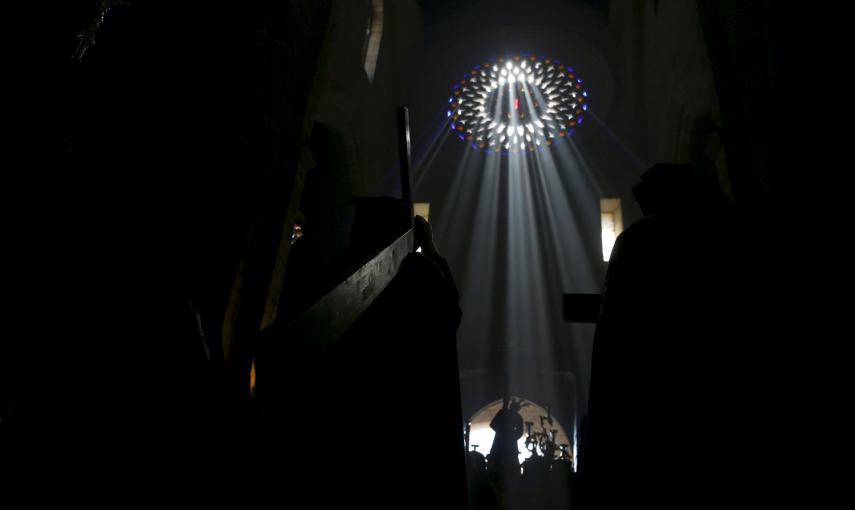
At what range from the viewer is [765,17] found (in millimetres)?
3193

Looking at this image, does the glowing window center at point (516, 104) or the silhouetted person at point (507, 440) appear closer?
the silhouetted person at point (507, 440)

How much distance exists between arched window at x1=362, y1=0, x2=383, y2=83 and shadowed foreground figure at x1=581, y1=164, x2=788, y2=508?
318 inches

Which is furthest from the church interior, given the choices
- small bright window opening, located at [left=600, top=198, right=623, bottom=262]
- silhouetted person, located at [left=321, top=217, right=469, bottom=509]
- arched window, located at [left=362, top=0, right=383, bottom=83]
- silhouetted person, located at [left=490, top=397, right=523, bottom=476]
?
small bright window opening, located at [left=600, top=198, right=623, bottom=262]

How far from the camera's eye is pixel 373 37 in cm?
922

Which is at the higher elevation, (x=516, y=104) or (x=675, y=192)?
(x=516, y=104)

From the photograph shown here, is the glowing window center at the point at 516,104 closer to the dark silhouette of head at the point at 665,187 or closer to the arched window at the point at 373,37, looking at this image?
the arched window at the point at 373,37

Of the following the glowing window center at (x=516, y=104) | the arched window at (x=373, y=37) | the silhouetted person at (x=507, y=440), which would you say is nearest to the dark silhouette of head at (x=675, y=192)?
the silhouetted person at (x=507, y=440)

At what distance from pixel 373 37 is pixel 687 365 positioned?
9272mm

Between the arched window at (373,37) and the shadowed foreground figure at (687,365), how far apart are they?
8.09 m

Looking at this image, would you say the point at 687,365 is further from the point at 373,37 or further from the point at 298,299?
the point at 373,37

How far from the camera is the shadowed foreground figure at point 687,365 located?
3.88 feet

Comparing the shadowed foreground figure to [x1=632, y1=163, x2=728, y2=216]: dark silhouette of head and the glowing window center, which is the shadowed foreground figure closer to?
[x1=632, y1=163, x2=728, y2=216]: dark silhouette of head

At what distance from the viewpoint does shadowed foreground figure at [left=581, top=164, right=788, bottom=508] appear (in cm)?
118

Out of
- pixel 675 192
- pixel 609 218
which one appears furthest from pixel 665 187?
pixel 609 218
